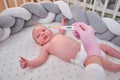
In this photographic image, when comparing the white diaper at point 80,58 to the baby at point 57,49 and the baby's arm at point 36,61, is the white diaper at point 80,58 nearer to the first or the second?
the baby at point 57,49

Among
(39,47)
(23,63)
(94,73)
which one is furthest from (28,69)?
(94,73)

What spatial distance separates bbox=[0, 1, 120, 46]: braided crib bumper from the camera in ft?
3.01

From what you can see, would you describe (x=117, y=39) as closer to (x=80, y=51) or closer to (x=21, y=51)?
(x=80, y=51)

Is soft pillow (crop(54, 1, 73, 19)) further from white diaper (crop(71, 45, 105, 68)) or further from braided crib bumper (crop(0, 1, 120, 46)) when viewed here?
white diaper (crop(71, 45, 105, 68))

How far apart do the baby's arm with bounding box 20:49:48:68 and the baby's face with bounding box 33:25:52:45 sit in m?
0.05

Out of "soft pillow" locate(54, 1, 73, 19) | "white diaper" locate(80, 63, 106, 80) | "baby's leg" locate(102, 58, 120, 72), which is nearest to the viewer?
"white diaper" locate(80, 63, 106, 80)

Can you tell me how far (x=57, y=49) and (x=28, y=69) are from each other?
6.8 inches

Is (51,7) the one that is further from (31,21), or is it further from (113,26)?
(113,26)

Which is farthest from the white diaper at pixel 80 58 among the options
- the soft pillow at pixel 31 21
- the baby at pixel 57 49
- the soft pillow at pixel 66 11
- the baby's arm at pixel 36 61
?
the soft pillow at pixel 31 21

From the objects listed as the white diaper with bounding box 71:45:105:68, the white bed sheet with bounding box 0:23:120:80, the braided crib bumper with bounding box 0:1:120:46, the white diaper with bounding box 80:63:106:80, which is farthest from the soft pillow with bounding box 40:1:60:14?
the white diaper with bounding box 80:63:106:80

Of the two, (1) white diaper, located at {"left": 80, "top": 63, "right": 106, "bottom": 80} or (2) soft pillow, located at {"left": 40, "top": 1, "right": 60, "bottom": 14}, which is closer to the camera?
(1) white diaper, located at {"left": 80, "top": 63, "right": 106, "bottom": 80}

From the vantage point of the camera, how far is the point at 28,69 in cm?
81

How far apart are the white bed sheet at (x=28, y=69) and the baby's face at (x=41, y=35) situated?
0.06 metres

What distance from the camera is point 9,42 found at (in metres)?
0.97
